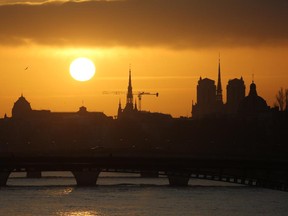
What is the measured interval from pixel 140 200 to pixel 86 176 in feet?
94.3

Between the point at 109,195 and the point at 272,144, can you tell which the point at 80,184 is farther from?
the point at 272,144

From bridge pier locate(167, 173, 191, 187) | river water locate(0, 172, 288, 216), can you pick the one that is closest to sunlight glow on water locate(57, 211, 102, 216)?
river water locate(0, 172, 288, 216)

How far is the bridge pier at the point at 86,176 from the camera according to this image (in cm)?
15162

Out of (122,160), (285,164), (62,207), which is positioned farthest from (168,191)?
(62,207)

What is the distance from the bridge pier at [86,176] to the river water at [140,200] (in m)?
2.03

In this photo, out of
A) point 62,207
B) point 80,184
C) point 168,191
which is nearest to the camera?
point 62,207

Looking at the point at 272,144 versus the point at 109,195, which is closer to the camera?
the point at 109,195

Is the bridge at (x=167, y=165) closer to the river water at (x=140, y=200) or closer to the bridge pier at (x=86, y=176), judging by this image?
the river water at (x=140, y=200)

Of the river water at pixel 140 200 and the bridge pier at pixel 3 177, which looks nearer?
the river water at pixel 140 200

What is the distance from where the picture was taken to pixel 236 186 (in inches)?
5719

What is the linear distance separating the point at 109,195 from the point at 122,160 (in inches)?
325

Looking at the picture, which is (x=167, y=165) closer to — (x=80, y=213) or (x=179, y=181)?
(x=179, y=181)

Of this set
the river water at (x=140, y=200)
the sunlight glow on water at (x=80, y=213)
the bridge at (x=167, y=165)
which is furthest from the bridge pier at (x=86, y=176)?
the sunlight glow on water at (x=80, y=213)

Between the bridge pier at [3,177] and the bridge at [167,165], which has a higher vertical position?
the bridge at [167,165]
